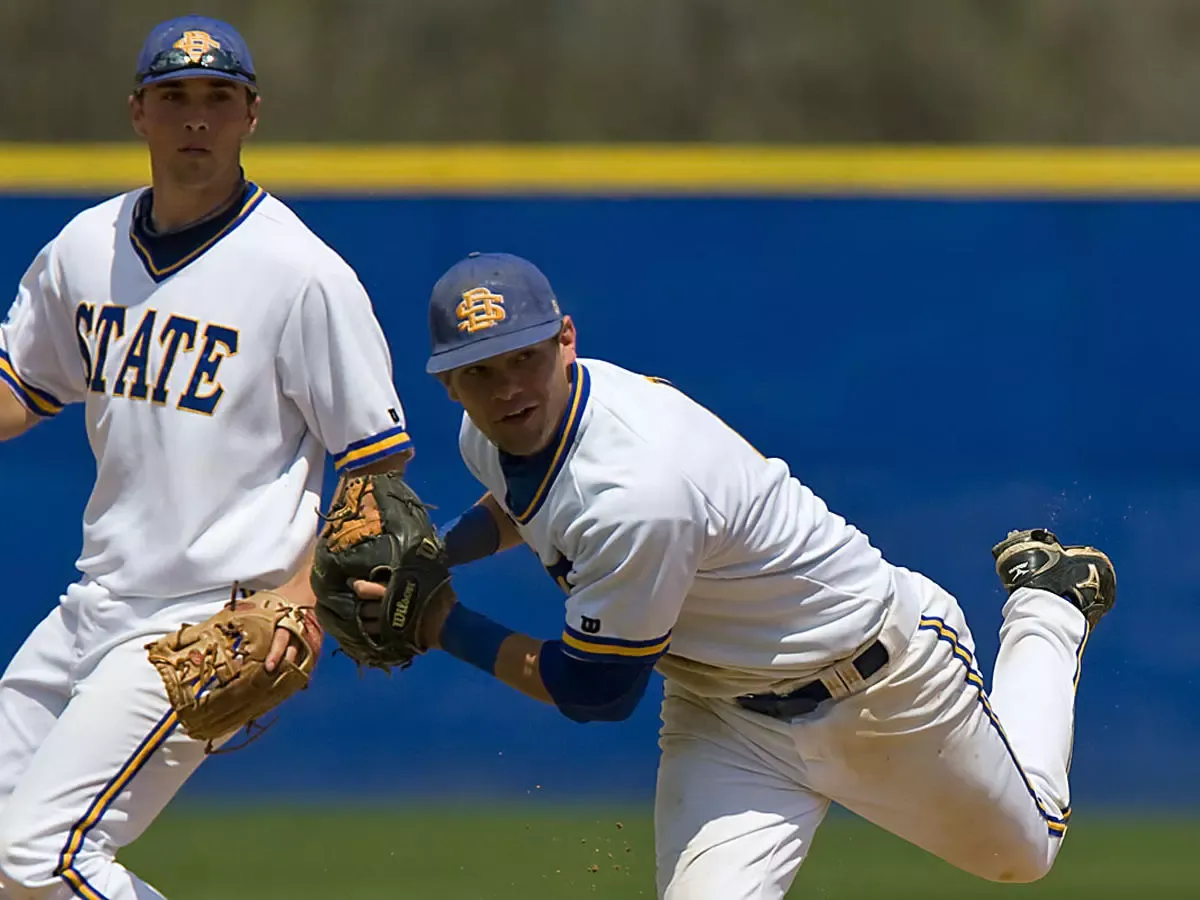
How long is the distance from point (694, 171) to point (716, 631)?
10.3 ft

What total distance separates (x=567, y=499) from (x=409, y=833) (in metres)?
2.72

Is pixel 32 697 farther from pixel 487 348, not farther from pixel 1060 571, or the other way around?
pixel 1060 571

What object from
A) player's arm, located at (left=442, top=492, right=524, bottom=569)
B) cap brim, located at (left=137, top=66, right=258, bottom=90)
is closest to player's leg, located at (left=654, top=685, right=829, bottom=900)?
Answer: player's arm, located at (left=442, top=492, right=524, bottom=569)

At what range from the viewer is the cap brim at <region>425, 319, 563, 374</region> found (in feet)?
9.08

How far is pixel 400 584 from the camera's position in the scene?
9.61 feet

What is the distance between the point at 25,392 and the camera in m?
3.74

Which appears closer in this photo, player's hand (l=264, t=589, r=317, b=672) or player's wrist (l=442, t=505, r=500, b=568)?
player's hand (l=264, t=589, r=317, b=672)

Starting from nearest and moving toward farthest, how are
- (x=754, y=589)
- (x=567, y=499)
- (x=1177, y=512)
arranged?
1. (x=567, y=499)
2. (x=754, y=589)
3. (x=1177, y=512)

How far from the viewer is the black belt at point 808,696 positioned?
3232 millimetres

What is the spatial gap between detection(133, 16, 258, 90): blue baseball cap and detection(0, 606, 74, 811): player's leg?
1.11 metres

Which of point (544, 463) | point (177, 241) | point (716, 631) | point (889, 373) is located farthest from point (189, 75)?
point (889, 373)

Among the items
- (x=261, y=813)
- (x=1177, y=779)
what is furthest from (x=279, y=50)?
(x=1177, y=779)

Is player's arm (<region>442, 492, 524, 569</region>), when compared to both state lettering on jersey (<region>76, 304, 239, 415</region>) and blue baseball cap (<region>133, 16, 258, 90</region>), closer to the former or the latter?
state lettering on jersey (<region>76, 304, 239, 415</region>)

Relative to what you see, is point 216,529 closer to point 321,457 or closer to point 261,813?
point 321,457
